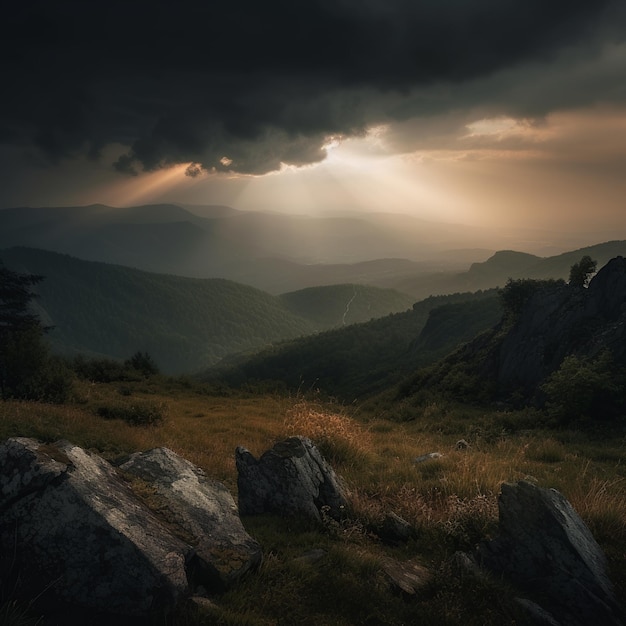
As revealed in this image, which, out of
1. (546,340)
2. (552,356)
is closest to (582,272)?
(546,340)

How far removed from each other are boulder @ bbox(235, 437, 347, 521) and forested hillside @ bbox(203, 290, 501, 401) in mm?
45917

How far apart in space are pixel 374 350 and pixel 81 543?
95.2 meters

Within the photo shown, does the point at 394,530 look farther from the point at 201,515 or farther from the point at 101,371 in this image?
the point at 101,371

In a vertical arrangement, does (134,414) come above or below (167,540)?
below

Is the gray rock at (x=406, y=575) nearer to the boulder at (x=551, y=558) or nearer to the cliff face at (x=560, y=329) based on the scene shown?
the boulder at (x=551, y=558)

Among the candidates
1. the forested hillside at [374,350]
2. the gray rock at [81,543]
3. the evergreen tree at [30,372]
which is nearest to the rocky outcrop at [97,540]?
the gray rock at [81,543]

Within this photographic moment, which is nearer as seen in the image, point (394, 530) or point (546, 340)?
point (394, 530)

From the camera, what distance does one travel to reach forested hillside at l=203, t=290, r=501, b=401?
6916 centimetres

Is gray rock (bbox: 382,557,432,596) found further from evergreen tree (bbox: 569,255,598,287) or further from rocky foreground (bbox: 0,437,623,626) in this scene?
evergreen tree (bbox: 569,255,598,287)

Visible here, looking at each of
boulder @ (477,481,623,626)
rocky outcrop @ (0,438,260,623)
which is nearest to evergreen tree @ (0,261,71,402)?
rocky outcrop @ (0,438,260,623)

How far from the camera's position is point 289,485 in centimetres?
657

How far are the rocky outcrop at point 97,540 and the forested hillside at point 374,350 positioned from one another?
48192 millimetres

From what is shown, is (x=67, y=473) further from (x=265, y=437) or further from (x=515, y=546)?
(x=265, y=437)

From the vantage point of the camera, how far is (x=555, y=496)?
569 cm
